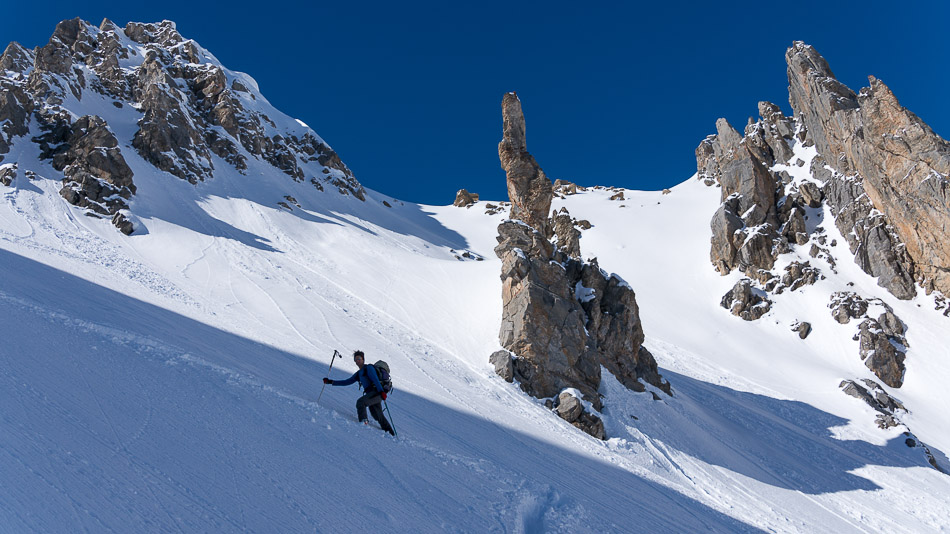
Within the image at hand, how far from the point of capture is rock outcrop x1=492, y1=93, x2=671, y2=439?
67.7 feet

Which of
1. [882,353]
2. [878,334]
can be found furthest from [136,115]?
[882,353]

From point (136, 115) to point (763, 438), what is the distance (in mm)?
65020

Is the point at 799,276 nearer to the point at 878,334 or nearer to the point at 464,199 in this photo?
the point at 878,334

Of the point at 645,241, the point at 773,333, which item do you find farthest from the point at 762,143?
the point at 773,333

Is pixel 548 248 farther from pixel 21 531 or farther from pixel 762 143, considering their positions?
pixel 762 143

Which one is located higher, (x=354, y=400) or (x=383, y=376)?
(x=383, y=376)

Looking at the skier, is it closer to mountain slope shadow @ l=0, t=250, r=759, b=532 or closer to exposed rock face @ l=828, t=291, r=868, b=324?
mountain slope shadow @ l=0, t=250, r=759, b=532

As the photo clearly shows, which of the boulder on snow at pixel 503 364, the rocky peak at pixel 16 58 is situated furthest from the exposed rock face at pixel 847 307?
the rocky peak at pixel 16 58

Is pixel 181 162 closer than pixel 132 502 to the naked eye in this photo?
No

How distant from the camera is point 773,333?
42531 millimetres

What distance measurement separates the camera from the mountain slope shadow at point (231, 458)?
4.85m

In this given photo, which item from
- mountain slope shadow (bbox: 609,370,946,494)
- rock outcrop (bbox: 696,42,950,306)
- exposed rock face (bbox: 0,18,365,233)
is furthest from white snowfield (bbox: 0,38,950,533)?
rock outcrop (bbox: 696,42,950,306)

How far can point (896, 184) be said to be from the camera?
4306cm

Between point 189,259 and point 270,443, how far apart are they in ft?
79.4
